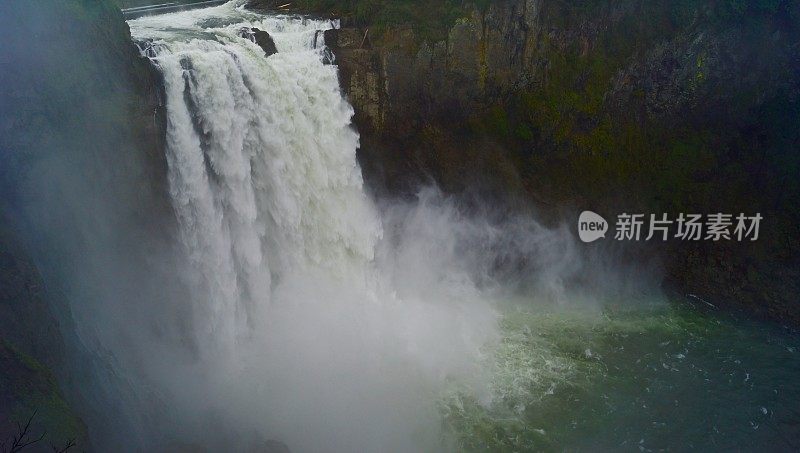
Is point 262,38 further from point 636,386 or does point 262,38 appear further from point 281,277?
point 636,386

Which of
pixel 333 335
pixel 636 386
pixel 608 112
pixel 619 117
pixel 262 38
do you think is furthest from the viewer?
pixel 619 117

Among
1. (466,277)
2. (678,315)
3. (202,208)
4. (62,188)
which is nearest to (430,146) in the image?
(466,277)

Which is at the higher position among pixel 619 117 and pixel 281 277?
pixel 619 117

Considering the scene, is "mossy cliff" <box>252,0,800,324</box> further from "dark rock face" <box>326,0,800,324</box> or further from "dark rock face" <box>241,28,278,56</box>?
"dark rock face" <box>241,28,278,56</box>

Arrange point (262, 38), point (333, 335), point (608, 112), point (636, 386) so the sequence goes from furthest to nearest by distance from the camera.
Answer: point (608, 112), point (333, 335), point (262, 38), point (636, 386)

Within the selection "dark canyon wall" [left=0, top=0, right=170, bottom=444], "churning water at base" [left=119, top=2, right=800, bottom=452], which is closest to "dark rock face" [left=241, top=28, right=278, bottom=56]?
"churning water at base" [left=119, top=2, right=800, bottom=452]

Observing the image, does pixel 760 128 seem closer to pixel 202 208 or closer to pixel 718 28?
pixel 718 28

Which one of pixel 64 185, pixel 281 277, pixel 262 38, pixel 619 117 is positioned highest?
pixel 262 38

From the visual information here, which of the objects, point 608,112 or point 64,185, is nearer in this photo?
point 64,185

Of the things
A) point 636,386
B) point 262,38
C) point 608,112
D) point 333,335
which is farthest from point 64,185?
point 608,112

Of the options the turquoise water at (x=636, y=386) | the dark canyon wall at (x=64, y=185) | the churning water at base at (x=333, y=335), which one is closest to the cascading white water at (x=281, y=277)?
the churning water at base at (x=333, y=335)
